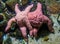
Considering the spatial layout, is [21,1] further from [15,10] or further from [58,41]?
[58,41]

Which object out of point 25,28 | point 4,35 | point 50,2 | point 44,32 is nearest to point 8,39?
point 4,35

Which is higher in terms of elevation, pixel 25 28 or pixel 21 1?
pixel 21 1

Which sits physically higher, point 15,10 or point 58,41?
point 15,10

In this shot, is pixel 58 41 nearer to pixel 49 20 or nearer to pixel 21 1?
pixel 49 20

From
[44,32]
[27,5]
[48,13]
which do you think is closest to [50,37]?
[44,32]

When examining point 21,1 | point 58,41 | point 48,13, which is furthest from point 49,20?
point 21,1

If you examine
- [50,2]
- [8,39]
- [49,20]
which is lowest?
[8,39]
